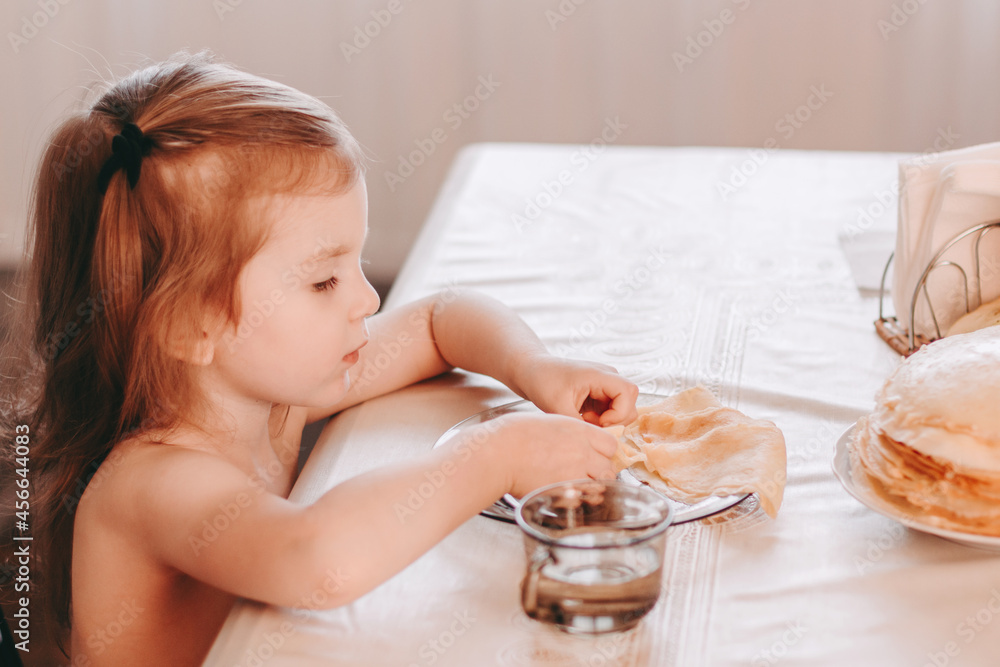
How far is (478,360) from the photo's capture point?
3.33ft

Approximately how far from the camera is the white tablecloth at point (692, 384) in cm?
61

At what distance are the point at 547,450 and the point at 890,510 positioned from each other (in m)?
0.26

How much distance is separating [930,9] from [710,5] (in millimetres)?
586

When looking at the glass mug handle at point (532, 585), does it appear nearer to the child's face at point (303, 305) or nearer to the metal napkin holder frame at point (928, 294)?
the child's face at point (303, 305)

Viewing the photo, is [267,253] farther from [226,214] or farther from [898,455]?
[898,455]

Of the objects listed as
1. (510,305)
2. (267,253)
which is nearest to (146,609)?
(267,253)

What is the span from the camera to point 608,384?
2.92 ft

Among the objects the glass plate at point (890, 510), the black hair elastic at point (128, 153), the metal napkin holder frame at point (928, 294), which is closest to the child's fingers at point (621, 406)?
the glass plate at point (890, 510)

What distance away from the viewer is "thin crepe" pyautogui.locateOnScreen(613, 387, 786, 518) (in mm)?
746

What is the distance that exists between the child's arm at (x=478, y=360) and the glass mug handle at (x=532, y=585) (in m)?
0.27

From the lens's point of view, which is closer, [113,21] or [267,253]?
[267,253]

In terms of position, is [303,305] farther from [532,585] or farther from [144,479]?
[532,585]

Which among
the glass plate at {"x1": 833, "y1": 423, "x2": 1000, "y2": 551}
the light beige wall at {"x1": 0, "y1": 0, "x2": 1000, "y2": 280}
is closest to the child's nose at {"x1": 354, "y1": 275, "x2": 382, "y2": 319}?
the glass plate at {"x1": 833, "y1": 423, "x2": 1000, "y2": 551}

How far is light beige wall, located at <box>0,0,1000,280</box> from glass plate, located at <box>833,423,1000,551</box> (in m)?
2.19
